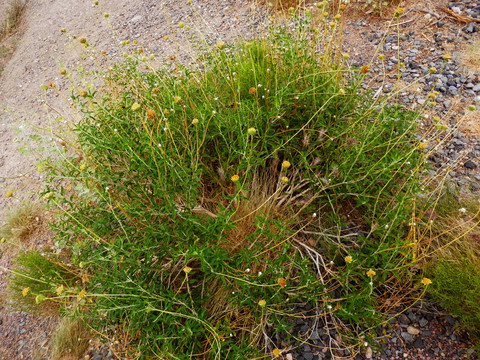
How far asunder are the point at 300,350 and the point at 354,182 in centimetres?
107

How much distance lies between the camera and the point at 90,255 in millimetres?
2188

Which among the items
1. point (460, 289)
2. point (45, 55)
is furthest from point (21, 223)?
point (45, 55)

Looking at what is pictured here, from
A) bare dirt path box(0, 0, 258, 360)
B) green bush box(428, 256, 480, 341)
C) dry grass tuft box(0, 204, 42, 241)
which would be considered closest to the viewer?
green bush box(428, 256, 480, 341)

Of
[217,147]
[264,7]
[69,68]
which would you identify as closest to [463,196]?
[217,147]

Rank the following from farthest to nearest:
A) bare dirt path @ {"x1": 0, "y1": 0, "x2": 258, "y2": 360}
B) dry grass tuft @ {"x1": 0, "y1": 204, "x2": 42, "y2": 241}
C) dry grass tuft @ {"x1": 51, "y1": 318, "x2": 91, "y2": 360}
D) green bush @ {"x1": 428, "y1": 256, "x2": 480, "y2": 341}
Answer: dry grass tuft @ {"x1": 0, "y1": 204, "x2": 42, "y2": 241}
bare dirt path @ {"x1": 0, "y1": 0, "x2": 258, "y2": 360}
dry grass tuft @ {"x1": 51, "y1": 318, "x2": 91, "y2": 360}
green bush @ {"x1": 428, "y1": 256, "x2": 480, "y2": 341}

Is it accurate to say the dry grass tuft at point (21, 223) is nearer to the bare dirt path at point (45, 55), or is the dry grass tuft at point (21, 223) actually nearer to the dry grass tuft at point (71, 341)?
the bare dirt path at point (45, 55)

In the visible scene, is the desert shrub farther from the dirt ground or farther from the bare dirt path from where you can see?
the bare dirt path

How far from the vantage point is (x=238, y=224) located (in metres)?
2.20

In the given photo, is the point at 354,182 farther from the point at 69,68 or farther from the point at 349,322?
the point at 69,68

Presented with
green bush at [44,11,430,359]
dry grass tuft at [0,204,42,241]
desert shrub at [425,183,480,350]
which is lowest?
desert shrub at [425,183,480,350]

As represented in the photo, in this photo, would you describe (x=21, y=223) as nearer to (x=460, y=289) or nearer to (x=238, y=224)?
(x=238, y=224)

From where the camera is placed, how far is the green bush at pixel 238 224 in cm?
179

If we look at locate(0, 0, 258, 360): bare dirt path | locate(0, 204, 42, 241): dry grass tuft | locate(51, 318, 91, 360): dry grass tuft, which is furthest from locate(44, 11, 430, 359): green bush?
locate(0, 204, 42, 241): dry grass tuft

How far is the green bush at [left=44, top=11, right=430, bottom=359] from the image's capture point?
5.89ft
